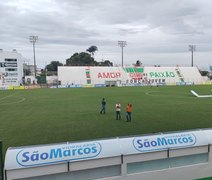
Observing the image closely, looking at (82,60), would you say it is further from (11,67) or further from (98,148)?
(98,148)

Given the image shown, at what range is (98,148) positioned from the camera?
287 inches

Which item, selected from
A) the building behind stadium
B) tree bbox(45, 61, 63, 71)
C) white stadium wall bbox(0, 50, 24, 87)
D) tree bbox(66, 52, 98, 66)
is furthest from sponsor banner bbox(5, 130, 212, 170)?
tree bbox(45, 61, 63, 71)

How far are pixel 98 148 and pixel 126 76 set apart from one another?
87.4m

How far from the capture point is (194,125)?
19.2 metres

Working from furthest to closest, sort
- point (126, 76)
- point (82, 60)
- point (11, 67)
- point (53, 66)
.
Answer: point (53, 66), point (82, 60), point (11, 67), point (126, 76)

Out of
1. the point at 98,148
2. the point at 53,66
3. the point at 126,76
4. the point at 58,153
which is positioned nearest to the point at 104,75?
the point at 126,76

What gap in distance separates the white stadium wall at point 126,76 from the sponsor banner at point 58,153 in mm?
76015

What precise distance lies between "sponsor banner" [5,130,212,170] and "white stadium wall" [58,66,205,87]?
247 ft

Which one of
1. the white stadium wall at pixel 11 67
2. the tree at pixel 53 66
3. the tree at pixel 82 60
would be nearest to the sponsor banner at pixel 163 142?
the white stadium wall at pixel 11 67

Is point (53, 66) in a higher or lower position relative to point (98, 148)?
higher

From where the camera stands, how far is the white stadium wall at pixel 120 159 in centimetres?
676

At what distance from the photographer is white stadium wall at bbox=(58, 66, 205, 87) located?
87306mm

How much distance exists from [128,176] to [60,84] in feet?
260

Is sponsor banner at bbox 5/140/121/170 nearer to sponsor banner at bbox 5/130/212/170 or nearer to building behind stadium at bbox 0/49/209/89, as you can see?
sponsor banner at bbox 5/130/212/170
